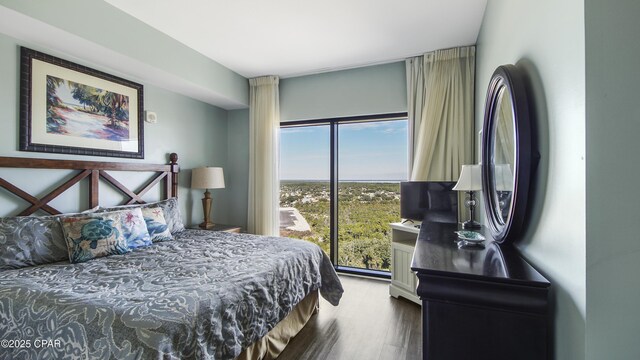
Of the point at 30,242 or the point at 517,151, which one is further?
the point at 30,242

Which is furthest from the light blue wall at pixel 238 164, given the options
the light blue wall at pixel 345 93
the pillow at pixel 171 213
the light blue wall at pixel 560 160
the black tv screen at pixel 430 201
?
the light blue wall at pixel 560 160

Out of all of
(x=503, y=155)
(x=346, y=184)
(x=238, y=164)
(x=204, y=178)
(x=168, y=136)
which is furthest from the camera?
(x=238, y=164)

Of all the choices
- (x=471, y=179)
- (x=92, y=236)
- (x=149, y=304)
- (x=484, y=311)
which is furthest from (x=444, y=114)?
(x=92, y=236)

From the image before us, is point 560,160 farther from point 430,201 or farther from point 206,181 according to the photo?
point 206,181

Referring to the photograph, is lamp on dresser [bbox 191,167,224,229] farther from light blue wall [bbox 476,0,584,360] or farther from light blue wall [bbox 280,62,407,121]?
light blue wall [bbox 476,0,584,360]

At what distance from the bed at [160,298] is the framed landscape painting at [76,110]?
19cm

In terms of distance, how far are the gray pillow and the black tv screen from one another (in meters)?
2.96

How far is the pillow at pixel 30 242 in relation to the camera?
72.3 inches

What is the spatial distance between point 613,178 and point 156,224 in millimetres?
3060

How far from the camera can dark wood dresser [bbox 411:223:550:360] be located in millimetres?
934

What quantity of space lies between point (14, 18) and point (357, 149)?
10.5 feet

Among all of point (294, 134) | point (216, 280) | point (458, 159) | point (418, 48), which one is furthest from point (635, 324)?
point (294, 134)

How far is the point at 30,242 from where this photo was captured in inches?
76.3

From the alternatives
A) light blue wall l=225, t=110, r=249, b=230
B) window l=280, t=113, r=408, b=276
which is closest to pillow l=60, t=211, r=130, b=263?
light blue wall l=225, t=110, r=249, b=230
